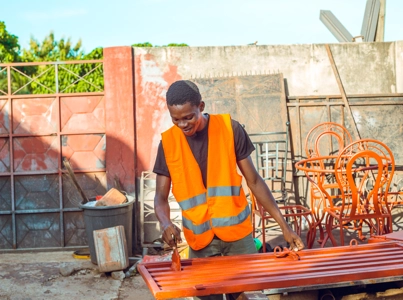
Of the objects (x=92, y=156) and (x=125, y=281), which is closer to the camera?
(x=125, y=281)

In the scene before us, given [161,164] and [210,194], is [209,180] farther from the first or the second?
[161,164]

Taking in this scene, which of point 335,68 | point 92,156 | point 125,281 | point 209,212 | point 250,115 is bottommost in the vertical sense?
point 125,281

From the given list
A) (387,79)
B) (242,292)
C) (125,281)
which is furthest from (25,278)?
(387,79)

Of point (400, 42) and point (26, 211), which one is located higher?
point (400, 42)

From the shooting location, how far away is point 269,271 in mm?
2508

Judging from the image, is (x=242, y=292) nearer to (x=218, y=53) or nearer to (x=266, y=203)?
(x=266, y=203)

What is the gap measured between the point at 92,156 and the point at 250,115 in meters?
2.29

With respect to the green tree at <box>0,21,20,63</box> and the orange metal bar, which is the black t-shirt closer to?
the orange metal bar

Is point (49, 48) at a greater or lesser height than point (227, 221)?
greater

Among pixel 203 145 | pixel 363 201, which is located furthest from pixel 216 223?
pixel 363 201

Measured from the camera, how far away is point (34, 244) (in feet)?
25.1

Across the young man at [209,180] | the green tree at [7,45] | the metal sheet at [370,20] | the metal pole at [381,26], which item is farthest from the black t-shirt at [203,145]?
the green tree at [7,45]

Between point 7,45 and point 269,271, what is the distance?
1259 cm

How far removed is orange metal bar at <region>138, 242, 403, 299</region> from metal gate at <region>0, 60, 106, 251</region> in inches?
202
